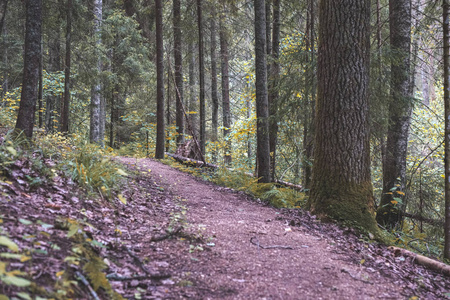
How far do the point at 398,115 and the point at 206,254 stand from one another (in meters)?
6.51

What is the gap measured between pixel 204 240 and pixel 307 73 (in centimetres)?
580

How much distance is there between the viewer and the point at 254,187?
27.4ft

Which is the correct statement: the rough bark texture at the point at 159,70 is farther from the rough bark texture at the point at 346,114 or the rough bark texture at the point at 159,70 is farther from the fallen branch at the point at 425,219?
the fallen branch at the point at 425,219

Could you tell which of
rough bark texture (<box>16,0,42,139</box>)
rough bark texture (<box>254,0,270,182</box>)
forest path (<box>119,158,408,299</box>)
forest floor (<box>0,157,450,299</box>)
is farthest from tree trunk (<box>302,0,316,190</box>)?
rough bark texture (<box>16,0,42,139</box>)

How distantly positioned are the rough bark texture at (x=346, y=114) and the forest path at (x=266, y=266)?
41.2 inches

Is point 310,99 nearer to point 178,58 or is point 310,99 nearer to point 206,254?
point 206,254

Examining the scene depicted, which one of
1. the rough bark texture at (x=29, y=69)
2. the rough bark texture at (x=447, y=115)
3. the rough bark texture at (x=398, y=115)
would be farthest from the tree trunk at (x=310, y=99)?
the rough bark texture at (x=29, y=69)

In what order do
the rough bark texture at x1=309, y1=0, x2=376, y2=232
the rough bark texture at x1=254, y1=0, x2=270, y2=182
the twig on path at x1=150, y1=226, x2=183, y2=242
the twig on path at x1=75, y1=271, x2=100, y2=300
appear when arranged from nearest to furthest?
the twig on path at x1=75, y1=271, x2=100, y2=300
the twig on path at x1=150, y1=226, x2=183, y2=242
the rough bark texture at x1=309, y1=0, x2=376, y2=232
the rough bark texture at x1=254, y1=0, x2=270, y2=182

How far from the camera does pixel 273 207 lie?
7.21 meters

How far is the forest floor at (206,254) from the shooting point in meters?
2.53

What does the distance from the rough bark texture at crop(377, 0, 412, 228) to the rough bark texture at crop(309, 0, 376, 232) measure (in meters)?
2.35

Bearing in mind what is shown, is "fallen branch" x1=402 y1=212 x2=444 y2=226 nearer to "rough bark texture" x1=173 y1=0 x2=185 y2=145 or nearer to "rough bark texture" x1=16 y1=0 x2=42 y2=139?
"rough bark texture" x1=16 y1=0 x2=42 y2=139

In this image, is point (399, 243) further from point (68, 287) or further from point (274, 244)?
point (68, 287)

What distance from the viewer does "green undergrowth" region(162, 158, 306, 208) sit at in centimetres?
745
